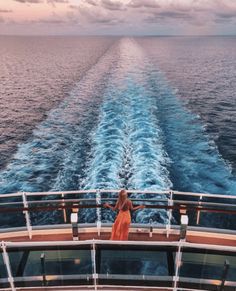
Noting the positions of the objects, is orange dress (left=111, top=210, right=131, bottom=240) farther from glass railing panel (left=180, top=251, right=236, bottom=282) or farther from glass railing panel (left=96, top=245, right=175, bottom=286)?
glass railing panel (left=180, top=251, right=236, bottom=282)

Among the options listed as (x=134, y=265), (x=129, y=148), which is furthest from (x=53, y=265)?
(x=129, y=148)

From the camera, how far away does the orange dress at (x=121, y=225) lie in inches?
324

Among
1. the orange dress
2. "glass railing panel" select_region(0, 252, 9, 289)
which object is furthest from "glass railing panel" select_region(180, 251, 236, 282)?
"glass railing panel" select_region(0, 252, 9, 289)

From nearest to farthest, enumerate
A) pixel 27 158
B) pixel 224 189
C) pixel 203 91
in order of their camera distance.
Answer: pixel 224 189 < pixel 27 158 < pixel 203 91

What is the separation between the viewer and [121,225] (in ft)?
27.0

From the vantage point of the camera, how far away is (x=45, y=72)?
269 feet

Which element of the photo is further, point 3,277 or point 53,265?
point 53,265

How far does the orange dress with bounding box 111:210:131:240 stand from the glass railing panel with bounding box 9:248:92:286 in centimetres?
107

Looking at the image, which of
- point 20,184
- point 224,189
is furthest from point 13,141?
point 224,189

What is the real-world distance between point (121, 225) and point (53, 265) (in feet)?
6.00

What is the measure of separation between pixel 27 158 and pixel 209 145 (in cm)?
1642

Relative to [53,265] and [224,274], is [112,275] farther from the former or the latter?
[224,274]

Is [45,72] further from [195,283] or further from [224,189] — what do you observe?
[195,283]

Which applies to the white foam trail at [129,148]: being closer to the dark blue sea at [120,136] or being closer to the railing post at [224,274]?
the dark blue sea at [120,136]
